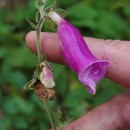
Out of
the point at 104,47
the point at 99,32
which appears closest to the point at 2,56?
the point at 99,32

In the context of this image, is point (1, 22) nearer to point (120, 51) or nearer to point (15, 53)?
point (15, 53)

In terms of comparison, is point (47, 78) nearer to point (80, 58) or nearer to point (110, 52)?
point (80, 58)

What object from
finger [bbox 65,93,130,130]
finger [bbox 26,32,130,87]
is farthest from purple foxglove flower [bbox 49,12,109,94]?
finger [bbox 65,93,130,130]

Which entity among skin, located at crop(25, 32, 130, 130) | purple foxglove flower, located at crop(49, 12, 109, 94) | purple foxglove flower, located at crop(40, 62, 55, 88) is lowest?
skin, located at crop(25, 32, 130, 130)

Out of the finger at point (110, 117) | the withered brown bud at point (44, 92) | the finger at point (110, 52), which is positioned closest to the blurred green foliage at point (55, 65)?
the finger at point (110, 117)

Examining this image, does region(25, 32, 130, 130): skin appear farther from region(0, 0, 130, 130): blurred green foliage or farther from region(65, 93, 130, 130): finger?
region(0, 0, 130, 130): blurred green foliage

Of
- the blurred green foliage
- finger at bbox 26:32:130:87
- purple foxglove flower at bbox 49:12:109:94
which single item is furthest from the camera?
the blurred green foliage

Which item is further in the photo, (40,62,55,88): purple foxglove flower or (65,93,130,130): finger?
(65,93,130,130): finger

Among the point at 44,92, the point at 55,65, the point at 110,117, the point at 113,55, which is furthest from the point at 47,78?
the point at 55,65
